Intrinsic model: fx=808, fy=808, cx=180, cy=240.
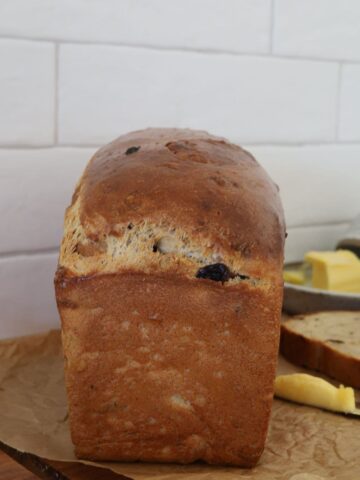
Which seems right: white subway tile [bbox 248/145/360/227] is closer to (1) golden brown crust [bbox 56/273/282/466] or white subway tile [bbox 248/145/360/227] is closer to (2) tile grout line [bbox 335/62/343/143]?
(2) tile grout line [bbox 335/62/343/143]

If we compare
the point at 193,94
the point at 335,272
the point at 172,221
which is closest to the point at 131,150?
the point at 172,221

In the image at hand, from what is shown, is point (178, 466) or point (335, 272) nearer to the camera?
point (178, 466)

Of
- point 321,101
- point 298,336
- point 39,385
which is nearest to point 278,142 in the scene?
point 321,101

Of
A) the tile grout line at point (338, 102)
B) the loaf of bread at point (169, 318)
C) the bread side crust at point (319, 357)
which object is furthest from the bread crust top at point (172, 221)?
the tile grout line at point (338, 102)

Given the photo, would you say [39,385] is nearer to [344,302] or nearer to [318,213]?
[344,302]

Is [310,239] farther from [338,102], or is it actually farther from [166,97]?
[166,97]
